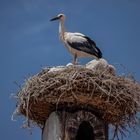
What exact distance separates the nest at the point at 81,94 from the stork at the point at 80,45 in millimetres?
879

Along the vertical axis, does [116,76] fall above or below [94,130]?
above

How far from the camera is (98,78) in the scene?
8.91 metres

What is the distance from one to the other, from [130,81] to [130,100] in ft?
1.14

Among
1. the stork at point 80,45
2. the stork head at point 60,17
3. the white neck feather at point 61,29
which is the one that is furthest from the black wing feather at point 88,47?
the stork head at point 60,17

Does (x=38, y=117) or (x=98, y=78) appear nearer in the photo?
(x=98, y=78)

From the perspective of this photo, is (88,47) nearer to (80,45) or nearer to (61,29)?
(80,45)

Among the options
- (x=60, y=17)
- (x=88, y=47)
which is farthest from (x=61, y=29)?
(x=88, y=47)

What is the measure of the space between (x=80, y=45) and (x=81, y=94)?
167 centimetres

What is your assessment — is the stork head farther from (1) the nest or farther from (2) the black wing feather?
(1) the nest

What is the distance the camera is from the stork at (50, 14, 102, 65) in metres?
10.2

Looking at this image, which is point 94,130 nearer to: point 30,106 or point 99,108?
point 99,108

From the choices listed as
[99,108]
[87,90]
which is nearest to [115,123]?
Result: [99,108]

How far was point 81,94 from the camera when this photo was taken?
8.86 m

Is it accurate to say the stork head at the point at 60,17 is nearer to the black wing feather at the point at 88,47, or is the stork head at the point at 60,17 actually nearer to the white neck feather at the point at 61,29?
the white neck feather at the point at 61,29
